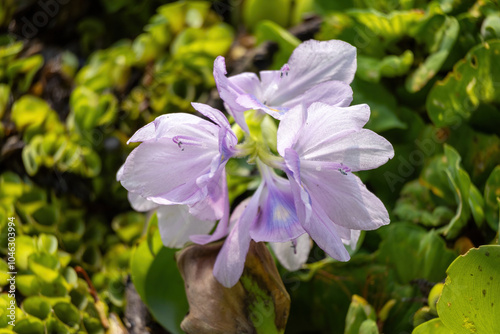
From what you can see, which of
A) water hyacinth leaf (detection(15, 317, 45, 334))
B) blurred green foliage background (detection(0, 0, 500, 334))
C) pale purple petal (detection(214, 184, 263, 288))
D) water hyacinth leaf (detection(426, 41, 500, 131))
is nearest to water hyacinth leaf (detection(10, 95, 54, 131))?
blurred green foliage background (detection(0, 0, 500, 334))

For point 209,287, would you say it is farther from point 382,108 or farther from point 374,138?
point 382,108

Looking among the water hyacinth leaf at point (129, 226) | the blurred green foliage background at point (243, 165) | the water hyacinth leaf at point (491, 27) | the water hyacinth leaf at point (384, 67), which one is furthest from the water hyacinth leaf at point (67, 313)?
the water hyacinth leaf at point (491, 27)

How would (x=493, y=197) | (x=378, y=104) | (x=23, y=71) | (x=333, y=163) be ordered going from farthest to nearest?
(x=23, y=71), (x=378, y=104), (x=493, y=197), (x=333, y=163)

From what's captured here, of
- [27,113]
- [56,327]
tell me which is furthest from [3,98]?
[56,327]

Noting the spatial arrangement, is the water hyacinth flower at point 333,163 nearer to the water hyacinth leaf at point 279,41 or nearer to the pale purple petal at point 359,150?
the pale purple petal at point 359,150

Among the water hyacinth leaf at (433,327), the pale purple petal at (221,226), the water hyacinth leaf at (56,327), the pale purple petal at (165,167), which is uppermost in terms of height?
the pale purple petal at (165,167)

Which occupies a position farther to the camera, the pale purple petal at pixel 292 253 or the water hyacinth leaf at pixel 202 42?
the water hyacinth leaf at pixel 202 42

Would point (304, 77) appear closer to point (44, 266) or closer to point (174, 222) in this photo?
point (174, 222)
